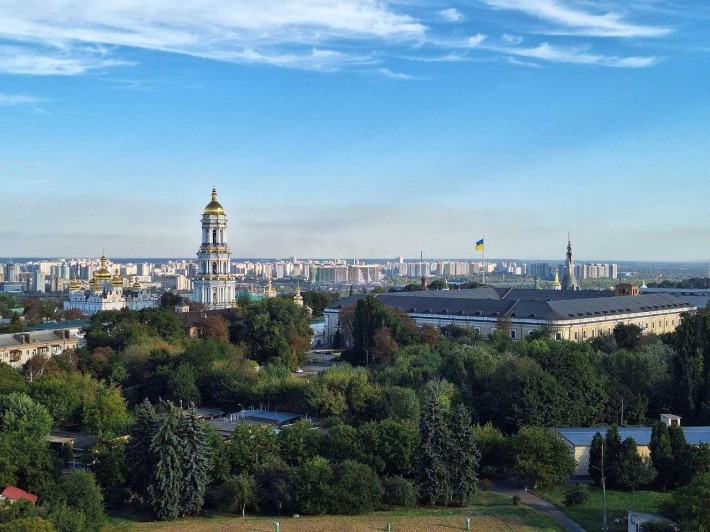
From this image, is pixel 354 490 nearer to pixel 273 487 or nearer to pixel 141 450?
pixel 273 487

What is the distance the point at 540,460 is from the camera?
90.0 ft

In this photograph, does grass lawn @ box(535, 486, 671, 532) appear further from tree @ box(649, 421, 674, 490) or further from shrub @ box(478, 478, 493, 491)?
shrub @ box(478, 478, 493, 491)

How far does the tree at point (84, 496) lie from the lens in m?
23.2

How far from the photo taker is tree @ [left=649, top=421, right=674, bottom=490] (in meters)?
27.4

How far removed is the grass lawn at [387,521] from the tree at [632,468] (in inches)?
147

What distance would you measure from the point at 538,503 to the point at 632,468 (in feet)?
11.1

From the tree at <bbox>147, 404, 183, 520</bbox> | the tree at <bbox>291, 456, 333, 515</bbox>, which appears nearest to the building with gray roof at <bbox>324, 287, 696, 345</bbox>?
the tree at <bbox>291, 456, 333, 515</bbox>

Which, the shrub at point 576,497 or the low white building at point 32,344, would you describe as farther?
the low white building at point 32,344

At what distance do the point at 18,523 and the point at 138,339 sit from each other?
29.1 meters

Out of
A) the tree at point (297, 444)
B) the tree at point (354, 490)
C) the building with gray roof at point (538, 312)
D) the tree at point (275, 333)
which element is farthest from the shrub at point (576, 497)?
the building with gray roof at point (538, 312)

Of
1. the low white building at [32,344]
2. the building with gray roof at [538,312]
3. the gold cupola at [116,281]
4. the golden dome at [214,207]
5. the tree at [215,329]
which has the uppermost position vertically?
the golden dome at [214,207]

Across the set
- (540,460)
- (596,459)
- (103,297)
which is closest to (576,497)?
(540,460)

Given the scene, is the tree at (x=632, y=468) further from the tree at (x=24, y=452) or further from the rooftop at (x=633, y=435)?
the tree at (x=24, y=452)

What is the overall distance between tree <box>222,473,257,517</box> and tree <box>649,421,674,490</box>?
12.8 m
